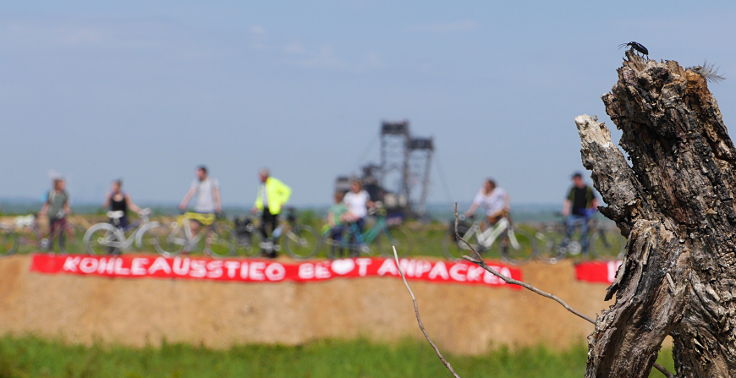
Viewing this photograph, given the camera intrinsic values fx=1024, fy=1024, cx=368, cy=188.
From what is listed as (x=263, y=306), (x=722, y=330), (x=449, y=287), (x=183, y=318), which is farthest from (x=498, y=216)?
(x=722, y=330)

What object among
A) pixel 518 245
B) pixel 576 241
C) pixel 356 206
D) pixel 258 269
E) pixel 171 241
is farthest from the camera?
pixel 171 241

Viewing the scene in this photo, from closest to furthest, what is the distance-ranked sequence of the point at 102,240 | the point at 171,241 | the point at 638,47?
the point at 638,47 → the point at 171,241 → the point at 102,240

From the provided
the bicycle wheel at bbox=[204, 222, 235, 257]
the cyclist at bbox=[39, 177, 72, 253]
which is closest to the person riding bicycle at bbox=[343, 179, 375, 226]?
the bicycle wheel at bbox=[204, 222, 235, 257]

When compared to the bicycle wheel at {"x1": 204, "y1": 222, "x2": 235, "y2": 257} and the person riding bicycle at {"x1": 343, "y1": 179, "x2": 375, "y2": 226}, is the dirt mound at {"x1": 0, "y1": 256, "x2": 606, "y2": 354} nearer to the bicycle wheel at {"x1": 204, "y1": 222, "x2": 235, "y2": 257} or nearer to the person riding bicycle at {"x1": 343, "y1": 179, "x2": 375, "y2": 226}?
the person riding bicycle at {"x1": 343, "y1": 179, "x2": 375, "y2": 226}

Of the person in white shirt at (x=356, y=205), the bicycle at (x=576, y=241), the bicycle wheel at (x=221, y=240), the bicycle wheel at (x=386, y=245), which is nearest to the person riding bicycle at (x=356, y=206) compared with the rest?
the person in white shirt at (x=356, y=205)

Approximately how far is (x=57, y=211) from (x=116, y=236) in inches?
53.5

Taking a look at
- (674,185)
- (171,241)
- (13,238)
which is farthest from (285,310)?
(674,185)

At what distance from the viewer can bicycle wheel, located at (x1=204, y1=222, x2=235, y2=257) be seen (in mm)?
22109

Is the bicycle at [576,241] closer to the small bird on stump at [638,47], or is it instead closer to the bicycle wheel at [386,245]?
the bicycle wheel at [386,245]

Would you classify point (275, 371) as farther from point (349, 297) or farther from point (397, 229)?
point (397, 229)

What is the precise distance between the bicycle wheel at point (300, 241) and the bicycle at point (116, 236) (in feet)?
9.43

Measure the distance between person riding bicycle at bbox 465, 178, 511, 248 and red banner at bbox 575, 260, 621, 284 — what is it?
2440mm

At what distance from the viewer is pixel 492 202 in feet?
69.4

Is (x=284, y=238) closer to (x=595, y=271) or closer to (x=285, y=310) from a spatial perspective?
(x=285, y=310)
